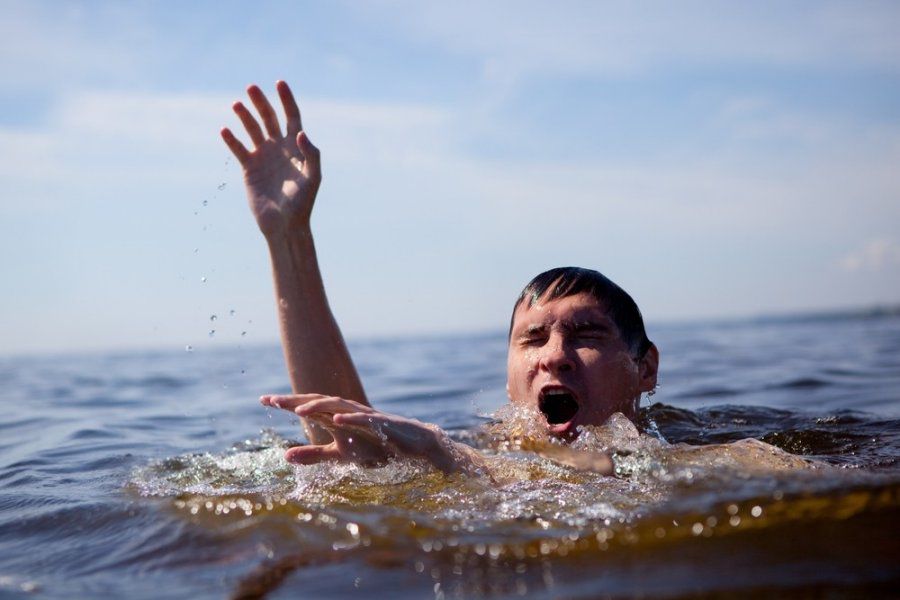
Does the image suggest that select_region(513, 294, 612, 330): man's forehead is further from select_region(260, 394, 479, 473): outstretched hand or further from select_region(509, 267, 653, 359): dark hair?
select_region(260, 394, 479, 473): outstretched hand

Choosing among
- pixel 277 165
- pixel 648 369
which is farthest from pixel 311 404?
pixel 648 369

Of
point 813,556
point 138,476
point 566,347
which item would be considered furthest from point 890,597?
point 138,476

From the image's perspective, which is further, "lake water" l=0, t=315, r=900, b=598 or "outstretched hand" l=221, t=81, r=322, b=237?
"outstretched hand" l=221, t=81, r=322, b=237

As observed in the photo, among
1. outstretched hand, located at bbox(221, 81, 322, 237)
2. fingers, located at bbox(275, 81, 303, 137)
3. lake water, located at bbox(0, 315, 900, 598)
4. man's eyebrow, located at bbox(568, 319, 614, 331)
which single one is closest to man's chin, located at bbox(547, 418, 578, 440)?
lake water, located at bbox(0, 315, 900, 598)

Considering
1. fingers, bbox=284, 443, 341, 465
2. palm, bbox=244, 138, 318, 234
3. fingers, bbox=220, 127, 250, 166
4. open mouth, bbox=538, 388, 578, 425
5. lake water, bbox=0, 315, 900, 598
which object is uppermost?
fingers, bbox=220, 127, 250, 166

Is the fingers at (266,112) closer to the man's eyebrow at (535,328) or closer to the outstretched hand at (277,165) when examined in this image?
the outstretched hand at (277,165)

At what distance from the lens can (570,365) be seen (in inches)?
159

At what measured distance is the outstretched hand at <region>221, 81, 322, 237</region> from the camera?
377 cm

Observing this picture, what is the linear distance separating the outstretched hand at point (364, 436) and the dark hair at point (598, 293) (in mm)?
1069

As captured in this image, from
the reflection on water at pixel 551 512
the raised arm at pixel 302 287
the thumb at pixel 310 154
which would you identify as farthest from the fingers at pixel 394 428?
the thumb at pixel 310 154

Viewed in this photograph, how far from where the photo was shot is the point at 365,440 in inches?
133

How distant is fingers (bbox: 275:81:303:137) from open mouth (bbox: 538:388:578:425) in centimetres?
159

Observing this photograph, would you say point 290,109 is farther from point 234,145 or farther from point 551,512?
point 551,512

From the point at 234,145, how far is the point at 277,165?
0.21 metres
